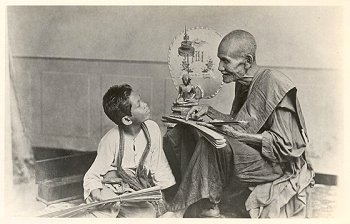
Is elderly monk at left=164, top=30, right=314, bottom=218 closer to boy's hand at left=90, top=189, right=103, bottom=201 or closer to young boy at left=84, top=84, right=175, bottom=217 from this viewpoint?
young boy at left=84, top=84, right=175, bottom=217

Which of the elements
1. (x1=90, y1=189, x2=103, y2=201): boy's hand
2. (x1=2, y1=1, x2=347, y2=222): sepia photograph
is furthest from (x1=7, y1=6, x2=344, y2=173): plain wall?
(x1=90, y1=189, x2=103, y2=201): boy's hand

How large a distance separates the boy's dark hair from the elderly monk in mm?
160

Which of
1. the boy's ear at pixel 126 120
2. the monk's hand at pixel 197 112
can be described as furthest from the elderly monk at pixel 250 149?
the boy's ear at pixel 126 120

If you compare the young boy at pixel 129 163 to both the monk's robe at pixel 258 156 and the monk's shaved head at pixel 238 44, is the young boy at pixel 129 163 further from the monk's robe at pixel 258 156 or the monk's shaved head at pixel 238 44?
the monk's shaved head at pixel 238 44

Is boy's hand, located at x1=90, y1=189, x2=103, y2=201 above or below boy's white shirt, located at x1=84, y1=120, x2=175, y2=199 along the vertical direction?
below

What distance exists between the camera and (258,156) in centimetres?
185

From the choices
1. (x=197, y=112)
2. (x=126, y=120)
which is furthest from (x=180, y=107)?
(x=126, y=120)

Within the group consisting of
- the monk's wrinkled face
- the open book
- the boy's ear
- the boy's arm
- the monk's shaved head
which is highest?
the monk's shaved head

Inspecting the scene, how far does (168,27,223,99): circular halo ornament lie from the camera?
1.88 m

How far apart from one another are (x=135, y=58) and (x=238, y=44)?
0.32 metres

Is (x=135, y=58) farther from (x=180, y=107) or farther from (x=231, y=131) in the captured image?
(x=231, y=131)

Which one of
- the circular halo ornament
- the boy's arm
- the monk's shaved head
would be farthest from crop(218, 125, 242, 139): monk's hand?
the boy's arm
